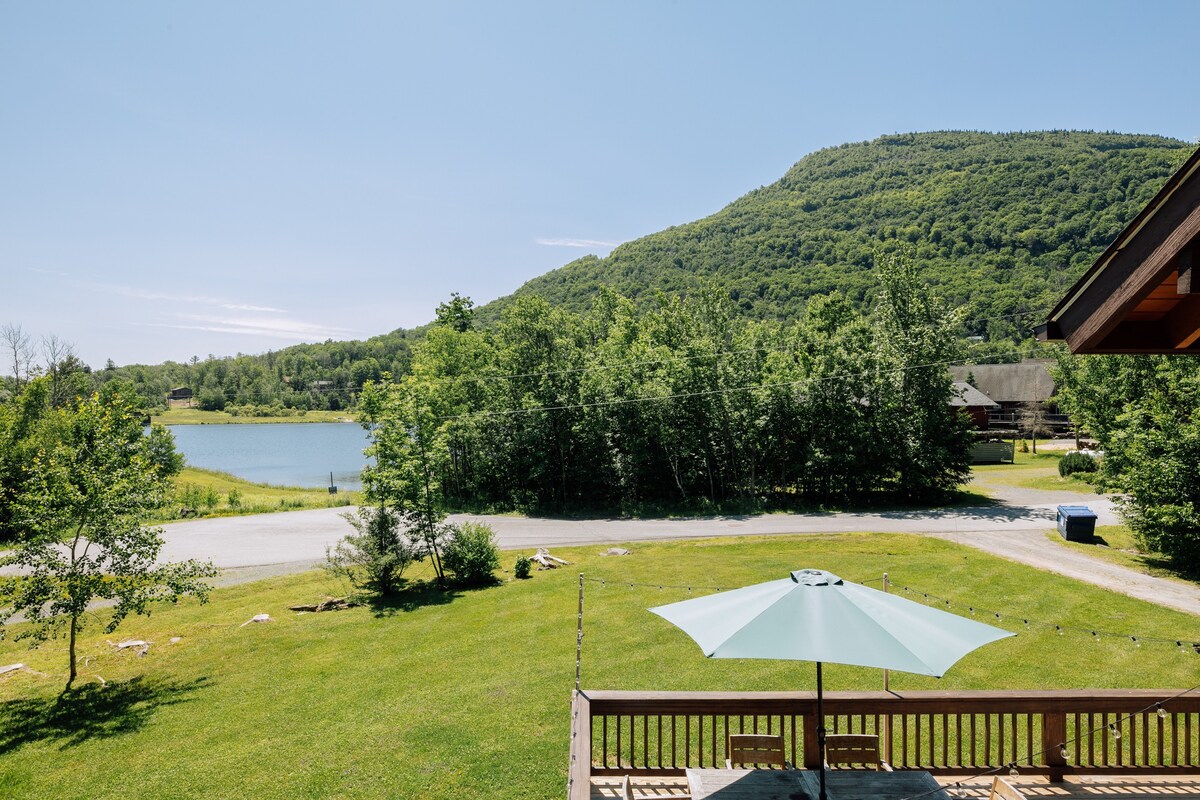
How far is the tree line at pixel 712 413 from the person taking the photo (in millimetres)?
28641

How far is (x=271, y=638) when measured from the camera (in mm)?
14875

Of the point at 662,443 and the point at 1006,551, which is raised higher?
the point at 662,443

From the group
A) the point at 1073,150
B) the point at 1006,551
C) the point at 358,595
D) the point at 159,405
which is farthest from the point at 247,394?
the point at 1073,150

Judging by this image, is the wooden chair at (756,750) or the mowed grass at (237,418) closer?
the wooden chair at (756,750)

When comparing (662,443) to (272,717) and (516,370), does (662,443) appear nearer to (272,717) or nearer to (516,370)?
(516,370)

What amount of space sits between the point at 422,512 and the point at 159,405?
5314 inches

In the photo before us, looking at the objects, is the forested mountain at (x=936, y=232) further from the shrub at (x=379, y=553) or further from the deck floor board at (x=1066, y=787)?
the deck floor board at (x=1066, y=787)

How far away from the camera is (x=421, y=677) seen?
11.8 meters

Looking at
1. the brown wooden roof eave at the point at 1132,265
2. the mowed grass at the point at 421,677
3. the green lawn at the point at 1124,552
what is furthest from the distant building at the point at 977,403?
the brown wooden roof eave at the point at 1132,265

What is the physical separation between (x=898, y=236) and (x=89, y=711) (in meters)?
89.8

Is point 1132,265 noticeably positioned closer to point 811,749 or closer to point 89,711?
point 811,749

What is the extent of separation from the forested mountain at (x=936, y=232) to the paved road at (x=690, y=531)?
33558 millimetres

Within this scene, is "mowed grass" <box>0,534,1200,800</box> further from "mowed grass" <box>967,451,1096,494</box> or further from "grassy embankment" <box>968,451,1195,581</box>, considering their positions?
"mowed grass" <box>967,451,1096,494</box>

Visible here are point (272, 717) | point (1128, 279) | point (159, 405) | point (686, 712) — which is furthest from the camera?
point (159, 405)
